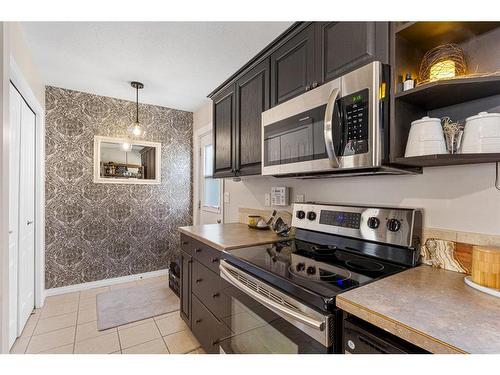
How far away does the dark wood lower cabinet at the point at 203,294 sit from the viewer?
156cm

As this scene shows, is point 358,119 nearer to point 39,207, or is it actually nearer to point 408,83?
point 408,83

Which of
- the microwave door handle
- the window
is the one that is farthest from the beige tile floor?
the microwave door handle

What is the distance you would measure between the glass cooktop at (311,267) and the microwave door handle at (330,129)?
480 millimetres

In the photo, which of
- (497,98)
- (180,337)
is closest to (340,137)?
(497,98)

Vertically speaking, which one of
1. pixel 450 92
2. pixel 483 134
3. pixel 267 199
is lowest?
pixel 267 199

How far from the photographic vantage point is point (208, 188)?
3518mm

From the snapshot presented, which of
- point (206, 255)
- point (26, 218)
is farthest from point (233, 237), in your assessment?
point (26, 218)

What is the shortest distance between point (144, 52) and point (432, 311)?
252 centimetres

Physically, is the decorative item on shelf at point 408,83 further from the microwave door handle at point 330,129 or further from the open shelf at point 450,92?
the microwave door handle at point 330,129

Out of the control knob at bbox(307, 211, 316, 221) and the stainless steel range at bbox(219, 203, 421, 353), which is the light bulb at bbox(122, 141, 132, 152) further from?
the control knob at bbox(307, 211, 316, 221)

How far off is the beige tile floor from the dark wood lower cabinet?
0.16m

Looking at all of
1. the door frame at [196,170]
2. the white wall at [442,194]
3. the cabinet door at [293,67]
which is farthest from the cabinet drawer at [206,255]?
the door frame at [196,170]
